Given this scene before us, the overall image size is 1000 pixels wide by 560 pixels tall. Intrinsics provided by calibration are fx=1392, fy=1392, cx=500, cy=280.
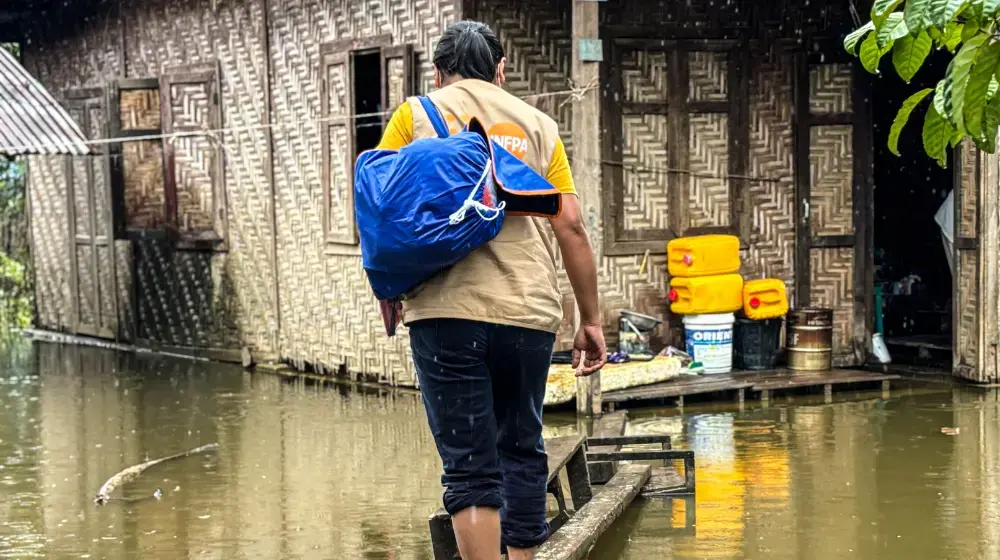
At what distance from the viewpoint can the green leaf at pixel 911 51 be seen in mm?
2863

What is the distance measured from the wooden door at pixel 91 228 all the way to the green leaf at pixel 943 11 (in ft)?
43.0

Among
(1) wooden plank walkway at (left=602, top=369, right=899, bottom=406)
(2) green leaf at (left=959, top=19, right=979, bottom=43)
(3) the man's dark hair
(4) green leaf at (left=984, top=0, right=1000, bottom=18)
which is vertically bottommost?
(1) wooden plank walkway at (left=602, top=369, right=899, bottom=406)

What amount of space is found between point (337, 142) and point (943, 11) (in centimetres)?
948

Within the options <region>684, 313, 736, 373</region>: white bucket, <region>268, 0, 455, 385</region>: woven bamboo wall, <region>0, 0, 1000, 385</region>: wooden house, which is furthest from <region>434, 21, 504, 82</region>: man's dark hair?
<region>684, 313, 736, 373</region>: white bucket

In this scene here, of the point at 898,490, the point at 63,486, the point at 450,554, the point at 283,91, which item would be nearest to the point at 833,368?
the point at 898,490

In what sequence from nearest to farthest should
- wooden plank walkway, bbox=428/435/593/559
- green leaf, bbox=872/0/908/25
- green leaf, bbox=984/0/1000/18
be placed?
green leaf, bbox=984/0/1000/18 → green leaf, bbox=872/0/908/25 → wooden plank walkway, bbox=428/435/593/559

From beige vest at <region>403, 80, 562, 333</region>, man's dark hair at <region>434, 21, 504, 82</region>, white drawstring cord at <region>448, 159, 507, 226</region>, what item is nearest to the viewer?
white drawstring cord at <region>448, 159, 507, 226</region>

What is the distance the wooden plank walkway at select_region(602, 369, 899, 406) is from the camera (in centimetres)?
1014

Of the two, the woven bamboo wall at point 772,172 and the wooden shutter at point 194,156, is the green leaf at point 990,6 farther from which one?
the wooden shutter at point 194,156

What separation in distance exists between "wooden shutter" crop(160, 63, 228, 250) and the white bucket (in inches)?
196

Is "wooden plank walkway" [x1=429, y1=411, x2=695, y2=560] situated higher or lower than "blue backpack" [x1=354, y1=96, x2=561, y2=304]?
lower

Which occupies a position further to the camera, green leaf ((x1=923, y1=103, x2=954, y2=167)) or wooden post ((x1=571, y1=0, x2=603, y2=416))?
wooden post ((x1=571, y1=0, x2=603, y2=416))

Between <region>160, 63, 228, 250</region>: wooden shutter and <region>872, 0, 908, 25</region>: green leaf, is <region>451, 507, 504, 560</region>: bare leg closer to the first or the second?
<region>872, 0, 908, 25</region>: green leaf

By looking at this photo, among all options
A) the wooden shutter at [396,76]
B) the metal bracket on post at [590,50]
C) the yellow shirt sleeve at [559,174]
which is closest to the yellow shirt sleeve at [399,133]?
the yellow shirt sleeve at [559,174]
